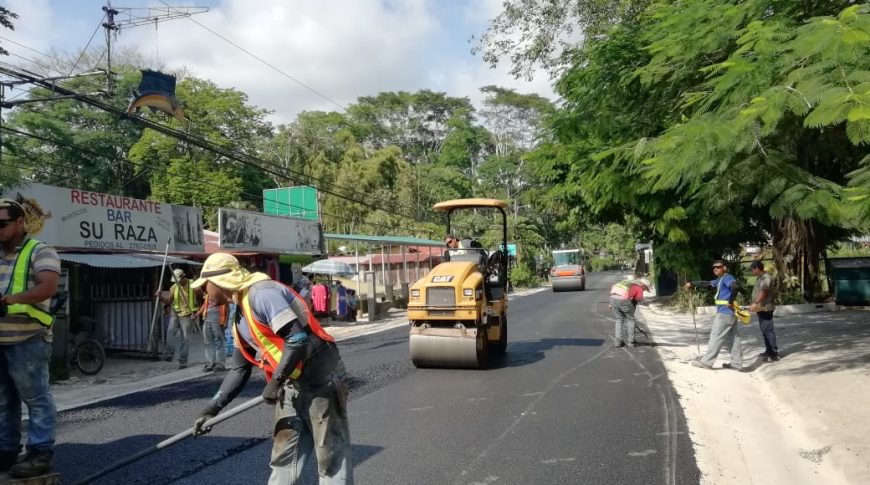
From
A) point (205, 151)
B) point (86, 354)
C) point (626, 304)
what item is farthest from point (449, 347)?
point (205, 151)

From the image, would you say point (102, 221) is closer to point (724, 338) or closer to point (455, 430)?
point (455, 430)

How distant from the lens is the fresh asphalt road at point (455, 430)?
5391 millimetres

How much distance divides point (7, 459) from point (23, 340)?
737 mm

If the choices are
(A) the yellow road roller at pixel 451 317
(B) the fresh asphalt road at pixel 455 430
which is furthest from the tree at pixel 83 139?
(B) the fresh asphalt road at pixel 455 430

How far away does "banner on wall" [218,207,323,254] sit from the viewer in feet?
62.3

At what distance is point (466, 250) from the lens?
37.8 ft

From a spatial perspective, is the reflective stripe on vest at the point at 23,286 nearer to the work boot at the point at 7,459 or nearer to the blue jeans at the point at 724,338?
the work boot at the point at 7,459

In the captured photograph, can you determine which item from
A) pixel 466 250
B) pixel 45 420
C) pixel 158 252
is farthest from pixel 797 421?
pixel 158 252

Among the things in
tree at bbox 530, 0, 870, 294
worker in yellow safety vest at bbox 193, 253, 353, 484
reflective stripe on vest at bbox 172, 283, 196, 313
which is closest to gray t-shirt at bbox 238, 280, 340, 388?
worker in yellow safety vest at bbox 193, 253, 353, 484

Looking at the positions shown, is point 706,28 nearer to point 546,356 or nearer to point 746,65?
point 746,65

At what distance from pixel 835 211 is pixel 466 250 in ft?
21.9

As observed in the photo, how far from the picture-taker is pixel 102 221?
14164mm

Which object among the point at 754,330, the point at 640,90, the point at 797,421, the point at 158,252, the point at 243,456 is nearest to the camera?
the point at 243,456

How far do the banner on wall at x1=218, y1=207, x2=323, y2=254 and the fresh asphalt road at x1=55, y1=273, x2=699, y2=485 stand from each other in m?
8.79
